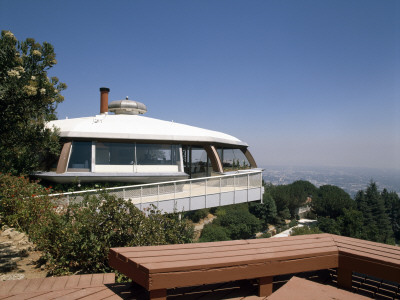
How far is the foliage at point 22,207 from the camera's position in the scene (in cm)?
810

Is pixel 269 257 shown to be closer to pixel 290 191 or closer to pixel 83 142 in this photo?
pixel 83 142

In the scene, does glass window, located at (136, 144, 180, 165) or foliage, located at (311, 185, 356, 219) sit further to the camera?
Answer: foliage, located at (311, 185, 356, 219)

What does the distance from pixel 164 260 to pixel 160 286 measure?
0.85ft

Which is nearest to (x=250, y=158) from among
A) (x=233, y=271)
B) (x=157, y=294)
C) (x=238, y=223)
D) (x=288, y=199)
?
(x=233, y=271)

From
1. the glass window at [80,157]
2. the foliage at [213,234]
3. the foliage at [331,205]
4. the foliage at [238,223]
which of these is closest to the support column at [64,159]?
the glass window at [80,157]

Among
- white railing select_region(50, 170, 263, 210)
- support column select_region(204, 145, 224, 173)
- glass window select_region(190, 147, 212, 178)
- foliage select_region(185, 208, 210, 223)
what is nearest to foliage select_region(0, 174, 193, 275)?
white railing select_region(50, 170, 263, 210)

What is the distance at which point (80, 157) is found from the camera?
13.7 metres

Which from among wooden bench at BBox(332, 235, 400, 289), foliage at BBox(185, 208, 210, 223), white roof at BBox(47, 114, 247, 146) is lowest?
foliage at BBox(185, 208, 210, 223)

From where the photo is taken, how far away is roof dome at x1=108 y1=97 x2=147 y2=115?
1877 centimetres

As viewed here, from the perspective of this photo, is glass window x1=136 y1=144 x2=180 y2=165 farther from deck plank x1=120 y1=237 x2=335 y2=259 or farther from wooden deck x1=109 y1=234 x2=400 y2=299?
deck plank x1=120 y1=237 x2=335 y2=259

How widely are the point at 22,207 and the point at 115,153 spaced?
602cm

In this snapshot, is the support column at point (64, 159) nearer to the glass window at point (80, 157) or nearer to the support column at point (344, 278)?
the glass window at point (80, 157)

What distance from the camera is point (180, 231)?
7.56 meters

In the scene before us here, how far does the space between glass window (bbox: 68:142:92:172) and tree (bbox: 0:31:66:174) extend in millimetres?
5872
